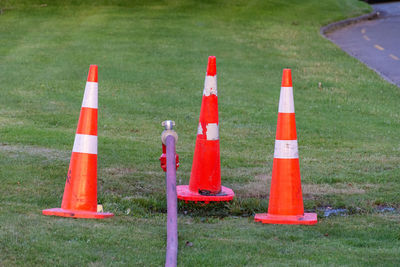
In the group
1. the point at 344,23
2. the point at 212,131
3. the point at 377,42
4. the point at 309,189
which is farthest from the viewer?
the point at 344,23

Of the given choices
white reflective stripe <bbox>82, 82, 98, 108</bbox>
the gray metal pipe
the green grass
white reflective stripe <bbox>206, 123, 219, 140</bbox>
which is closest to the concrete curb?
the green grass

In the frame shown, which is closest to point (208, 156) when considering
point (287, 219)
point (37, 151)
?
point (287, 219)

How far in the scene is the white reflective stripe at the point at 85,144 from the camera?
5242 mm

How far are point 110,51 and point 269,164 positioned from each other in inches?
475

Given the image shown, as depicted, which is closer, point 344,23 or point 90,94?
point 90,94

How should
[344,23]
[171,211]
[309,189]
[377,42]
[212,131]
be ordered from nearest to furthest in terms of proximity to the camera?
1. [171,211]
2. [212,131]
3. [309,189]
4. [377,42]
5. [344,23]

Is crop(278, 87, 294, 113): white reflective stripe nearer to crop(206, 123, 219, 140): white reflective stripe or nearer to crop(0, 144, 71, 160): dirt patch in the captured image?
crop(206, 123, 219, 140): white reflective stripe

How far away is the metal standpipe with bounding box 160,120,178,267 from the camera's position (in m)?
4.05

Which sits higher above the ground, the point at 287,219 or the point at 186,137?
the point at 186,137

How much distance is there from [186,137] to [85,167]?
4.30 metres

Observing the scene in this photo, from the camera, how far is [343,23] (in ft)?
95.3

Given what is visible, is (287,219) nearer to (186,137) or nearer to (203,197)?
(203,197)

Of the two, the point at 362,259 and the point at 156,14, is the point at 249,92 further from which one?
the point at 156,14

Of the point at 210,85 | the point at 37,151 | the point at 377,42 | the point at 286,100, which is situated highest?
the point at 377,42
